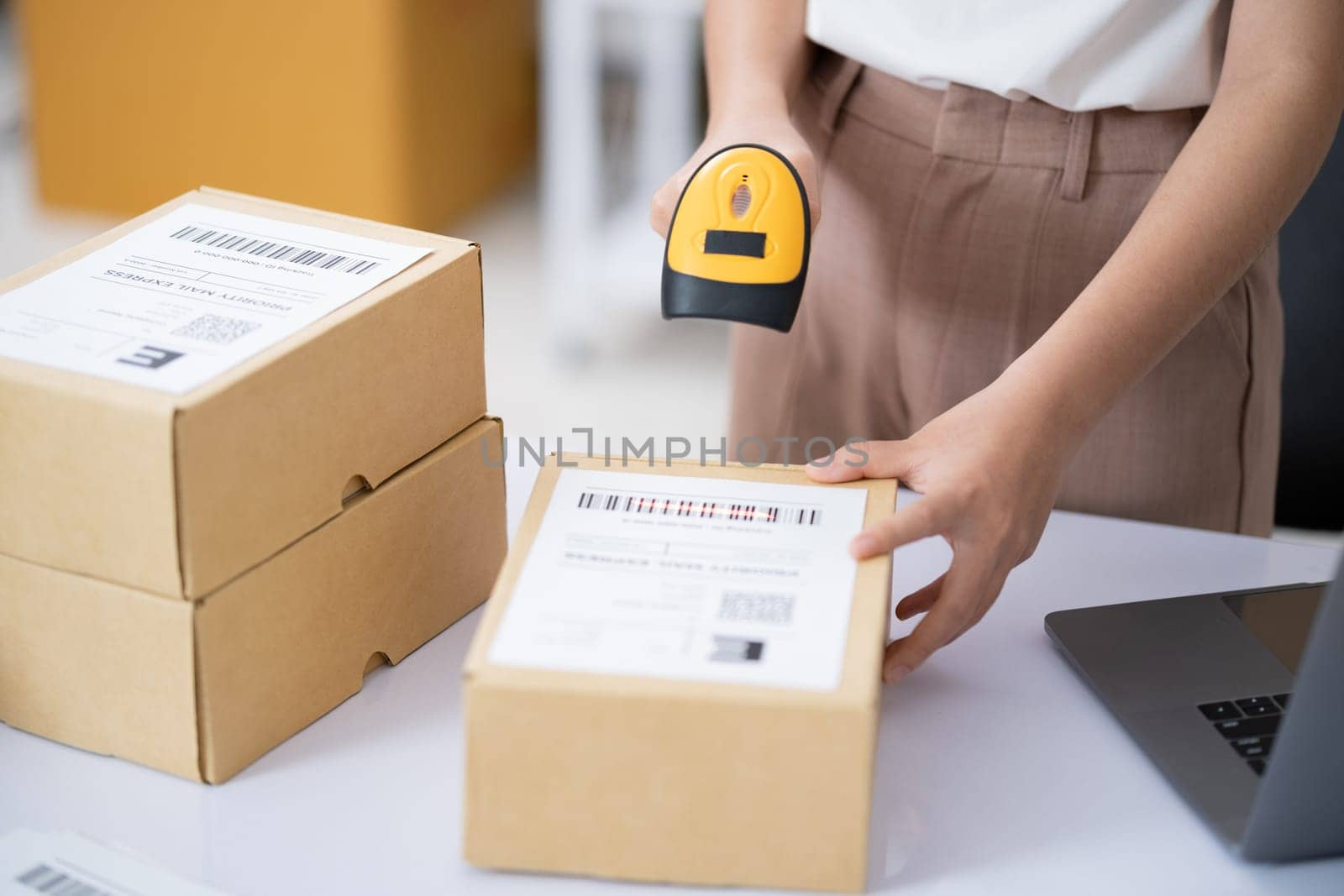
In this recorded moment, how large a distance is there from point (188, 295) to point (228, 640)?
0.18 m

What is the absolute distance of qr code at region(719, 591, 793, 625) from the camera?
65cm

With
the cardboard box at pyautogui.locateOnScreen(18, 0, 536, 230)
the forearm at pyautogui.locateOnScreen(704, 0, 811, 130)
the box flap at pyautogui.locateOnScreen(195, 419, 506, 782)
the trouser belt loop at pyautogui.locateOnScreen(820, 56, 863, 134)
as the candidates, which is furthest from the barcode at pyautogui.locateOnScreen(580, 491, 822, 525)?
the cardboard box at pyautogui.locateOnScreen(18, 0, 536, 230)

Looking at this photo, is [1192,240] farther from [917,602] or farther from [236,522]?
[236,522]

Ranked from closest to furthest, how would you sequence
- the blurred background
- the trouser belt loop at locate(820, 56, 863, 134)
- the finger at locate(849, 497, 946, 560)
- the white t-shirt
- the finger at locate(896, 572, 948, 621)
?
1. the finger at locate(849, 497, 946, 560)
2. the finger at locate(896, 572, 948, 621)
3. the white t-shirt
4. the trouser belt loop at locate(820, 56, 863, 134)
5. the blurred background

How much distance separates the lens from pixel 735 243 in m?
0.82

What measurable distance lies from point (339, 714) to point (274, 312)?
22 cm

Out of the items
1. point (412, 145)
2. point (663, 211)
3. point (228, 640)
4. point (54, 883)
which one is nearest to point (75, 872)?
point (54, 883)

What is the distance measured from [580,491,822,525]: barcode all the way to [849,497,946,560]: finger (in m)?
0.04

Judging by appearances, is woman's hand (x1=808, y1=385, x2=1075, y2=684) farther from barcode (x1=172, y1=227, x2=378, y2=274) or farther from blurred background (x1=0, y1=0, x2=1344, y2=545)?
blurred background (x1=0, y1=0, x2=1344, y2=545)

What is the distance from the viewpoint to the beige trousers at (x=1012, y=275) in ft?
3.26

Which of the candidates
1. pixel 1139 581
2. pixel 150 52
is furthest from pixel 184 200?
pixel 150 52

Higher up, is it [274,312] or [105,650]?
[274,312]

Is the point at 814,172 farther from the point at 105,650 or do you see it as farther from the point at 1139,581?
the point at 105,650

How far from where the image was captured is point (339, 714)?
0.76 meters
